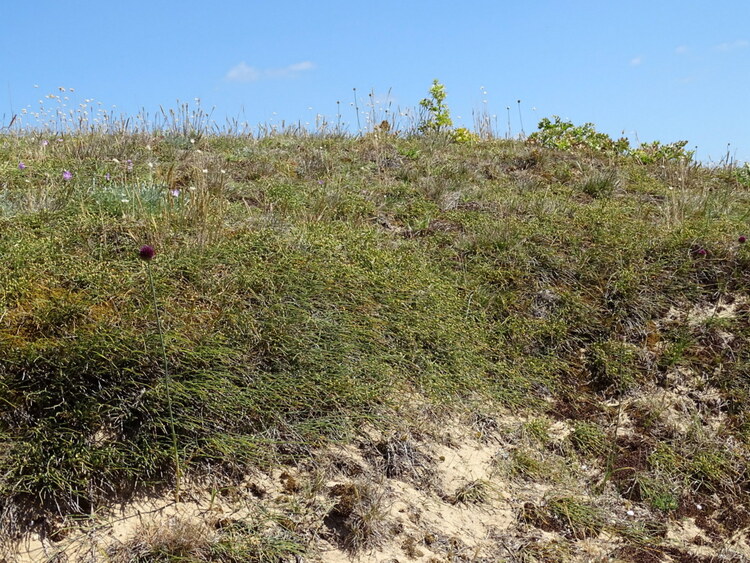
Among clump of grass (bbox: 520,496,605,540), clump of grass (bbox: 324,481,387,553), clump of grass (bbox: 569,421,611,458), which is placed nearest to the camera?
clump of grass (bbox: 324,481,387,553)

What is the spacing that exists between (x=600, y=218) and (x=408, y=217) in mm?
1731

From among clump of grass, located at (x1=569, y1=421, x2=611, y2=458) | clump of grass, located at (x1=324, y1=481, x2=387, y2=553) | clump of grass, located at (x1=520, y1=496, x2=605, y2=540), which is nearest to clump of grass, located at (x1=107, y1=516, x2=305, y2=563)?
clump of grass, located at (x1=324, y1=481, x2=387, y2=553)

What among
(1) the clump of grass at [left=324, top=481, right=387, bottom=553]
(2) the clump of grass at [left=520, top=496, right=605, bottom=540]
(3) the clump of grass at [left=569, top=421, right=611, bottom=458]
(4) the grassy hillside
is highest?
(4) the grassy hillside

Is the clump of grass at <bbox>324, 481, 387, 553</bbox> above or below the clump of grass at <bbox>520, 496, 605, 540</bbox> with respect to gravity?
above

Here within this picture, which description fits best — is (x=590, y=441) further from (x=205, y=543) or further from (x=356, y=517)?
(x=205, y=543)

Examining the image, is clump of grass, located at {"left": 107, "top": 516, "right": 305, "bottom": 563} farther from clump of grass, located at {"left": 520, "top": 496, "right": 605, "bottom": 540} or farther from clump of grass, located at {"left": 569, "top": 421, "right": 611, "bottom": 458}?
clump of grass, located at {"left": 569, "top": 421, "right": 611, "bottom": 458}

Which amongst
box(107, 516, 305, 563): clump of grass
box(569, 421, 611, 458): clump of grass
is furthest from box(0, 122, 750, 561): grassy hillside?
box(107, 516, 305, 563): clump of grass

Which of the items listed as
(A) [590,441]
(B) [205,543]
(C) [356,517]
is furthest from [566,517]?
(B) [205,543]

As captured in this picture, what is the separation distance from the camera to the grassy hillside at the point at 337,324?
313 cm

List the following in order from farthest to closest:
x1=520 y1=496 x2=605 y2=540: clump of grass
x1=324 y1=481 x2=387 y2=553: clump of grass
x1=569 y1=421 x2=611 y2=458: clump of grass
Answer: x1=569 y1=421 x2=611 y2=458: clump of grass < x1=520 y1=496 x2=605 y2=540: clump of grass < x1=324 y1=481 x2=387 y2=553: clump of grass

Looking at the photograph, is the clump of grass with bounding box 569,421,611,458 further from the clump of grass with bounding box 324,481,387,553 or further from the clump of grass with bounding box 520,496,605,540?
the clump of grass with bounding box 324,481,387,553

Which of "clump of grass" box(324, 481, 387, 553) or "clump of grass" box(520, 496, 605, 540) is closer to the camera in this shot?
"clump of grass" box(324, 481, 387, 553)

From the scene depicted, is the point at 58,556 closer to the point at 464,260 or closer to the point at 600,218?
the point at 464,260

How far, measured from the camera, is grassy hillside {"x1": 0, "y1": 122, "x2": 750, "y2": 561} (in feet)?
10.3
